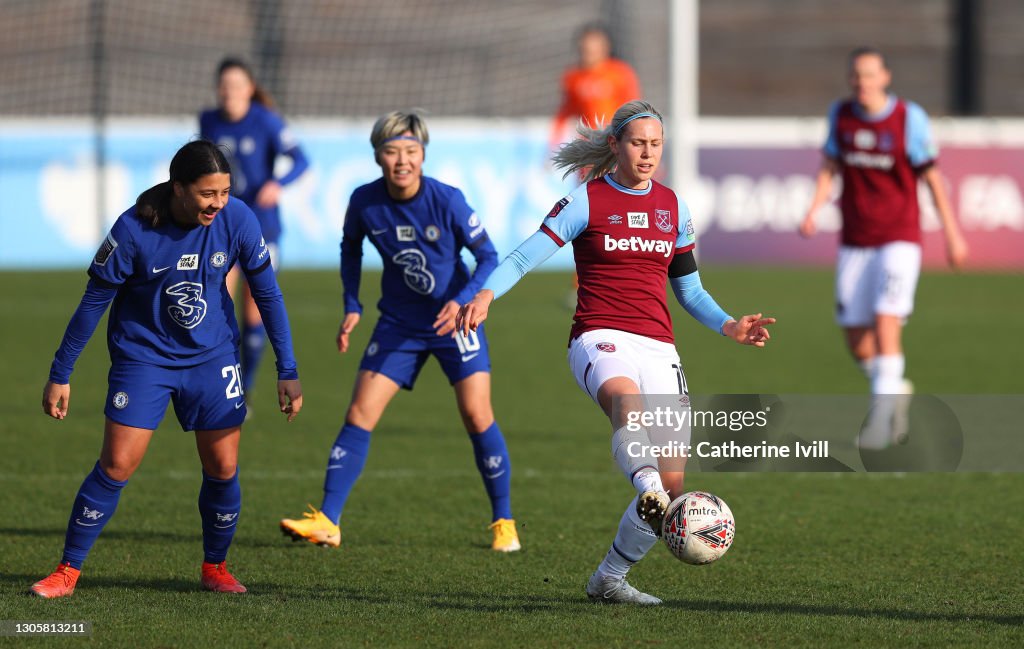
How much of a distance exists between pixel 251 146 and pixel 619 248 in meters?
4.97

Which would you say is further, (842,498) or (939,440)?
(939,440)

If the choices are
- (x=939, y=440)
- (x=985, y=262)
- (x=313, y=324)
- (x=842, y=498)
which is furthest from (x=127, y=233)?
(x=985, y=262)

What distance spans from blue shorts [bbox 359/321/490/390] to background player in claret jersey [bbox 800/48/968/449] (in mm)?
3163

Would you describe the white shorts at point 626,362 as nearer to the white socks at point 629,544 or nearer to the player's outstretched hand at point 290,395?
the white socks at point 629,544

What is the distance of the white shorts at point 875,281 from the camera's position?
8719 mm

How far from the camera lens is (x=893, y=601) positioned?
529cm

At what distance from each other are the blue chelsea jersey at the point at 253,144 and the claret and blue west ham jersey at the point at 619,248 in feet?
15.6

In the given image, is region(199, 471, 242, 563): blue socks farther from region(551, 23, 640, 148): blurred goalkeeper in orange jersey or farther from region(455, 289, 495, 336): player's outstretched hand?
region(551, 23, 640, 148): blurred goalkeeper in orange jersey

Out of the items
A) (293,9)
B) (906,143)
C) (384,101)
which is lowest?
(906,143)

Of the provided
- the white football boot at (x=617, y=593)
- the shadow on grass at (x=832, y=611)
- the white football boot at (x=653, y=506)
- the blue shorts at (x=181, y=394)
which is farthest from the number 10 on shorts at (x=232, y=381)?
the shadow on grass at (x=832, y=611)

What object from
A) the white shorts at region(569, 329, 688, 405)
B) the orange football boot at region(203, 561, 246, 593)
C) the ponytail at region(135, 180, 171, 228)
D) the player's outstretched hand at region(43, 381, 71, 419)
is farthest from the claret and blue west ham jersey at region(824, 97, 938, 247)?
the player's outstretched hand at region(43, 381, 71, 419)

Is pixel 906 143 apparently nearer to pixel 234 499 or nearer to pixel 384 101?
pixel 234 499

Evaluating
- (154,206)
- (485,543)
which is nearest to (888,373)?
(485,543)

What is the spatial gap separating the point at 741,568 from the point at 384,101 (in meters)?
16.9
